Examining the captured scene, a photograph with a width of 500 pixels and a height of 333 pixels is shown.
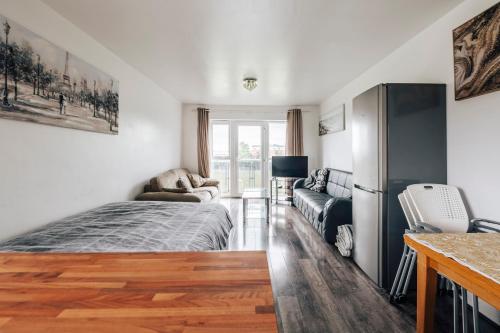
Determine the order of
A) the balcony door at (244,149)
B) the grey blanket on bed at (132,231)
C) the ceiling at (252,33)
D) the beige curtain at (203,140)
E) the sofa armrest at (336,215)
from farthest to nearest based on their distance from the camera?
the balcony door at (244,149) < the beige curtain at (203,140) < the sofa armrest at (336,215) < the ceiling at (252,33) < the grey blanket on bed at (132,231)

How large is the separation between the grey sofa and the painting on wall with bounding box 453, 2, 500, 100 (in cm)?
167

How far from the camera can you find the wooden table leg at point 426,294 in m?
1.26

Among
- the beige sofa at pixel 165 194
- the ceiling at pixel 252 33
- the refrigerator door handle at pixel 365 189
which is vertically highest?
the ceiling at pixel 252 33

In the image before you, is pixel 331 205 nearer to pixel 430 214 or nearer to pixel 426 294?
pixel 430 214

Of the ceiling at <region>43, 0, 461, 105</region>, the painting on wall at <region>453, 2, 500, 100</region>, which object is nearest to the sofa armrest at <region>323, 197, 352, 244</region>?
the painting on wall at <region>453, 2, 500, 100</region>

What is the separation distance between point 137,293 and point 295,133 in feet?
17.9

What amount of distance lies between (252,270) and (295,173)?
469 cm

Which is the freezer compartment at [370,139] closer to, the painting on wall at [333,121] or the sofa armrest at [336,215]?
the sofa armrest at [336,215]

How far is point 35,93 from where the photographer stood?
1.92 metres

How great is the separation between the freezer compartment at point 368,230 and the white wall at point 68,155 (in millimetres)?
2929

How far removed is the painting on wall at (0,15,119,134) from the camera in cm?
171

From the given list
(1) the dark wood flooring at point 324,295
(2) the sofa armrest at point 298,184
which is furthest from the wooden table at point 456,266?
(2) the sofa armrest at point 298,184

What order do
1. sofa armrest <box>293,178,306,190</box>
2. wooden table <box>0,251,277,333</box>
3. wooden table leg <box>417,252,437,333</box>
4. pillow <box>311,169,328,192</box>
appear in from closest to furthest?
wooden table <box>0,251,277,333</box> → wooden table leg <box>417,252,437,333</box> → pillow <box>311,169,328,192</box> → sofa armrest <box>293,178,306,190</box>

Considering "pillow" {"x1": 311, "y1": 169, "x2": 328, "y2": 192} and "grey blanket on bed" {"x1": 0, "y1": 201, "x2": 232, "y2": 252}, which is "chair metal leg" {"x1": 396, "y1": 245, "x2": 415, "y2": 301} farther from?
"pillow" {"x1": 311, "y1": 169, "x2": 328, "y2": 192}
